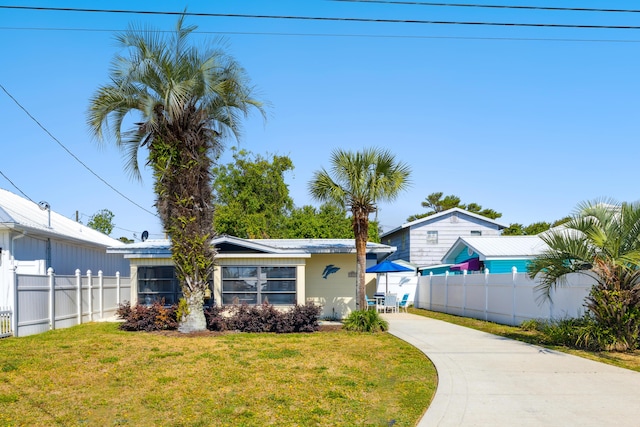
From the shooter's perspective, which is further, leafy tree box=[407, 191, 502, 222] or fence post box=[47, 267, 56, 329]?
leafy tree box=[407, 191, 502, 222]

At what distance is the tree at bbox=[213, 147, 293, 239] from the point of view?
45625 mm

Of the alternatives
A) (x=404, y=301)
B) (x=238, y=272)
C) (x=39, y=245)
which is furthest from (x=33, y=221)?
(x=404, y=301)

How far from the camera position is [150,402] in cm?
788

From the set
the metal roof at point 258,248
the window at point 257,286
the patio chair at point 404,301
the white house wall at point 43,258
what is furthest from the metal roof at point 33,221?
the patio chair at point 404,301

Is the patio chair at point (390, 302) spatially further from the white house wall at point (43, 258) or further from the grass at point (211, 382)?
the white house wall at point (43, 258)

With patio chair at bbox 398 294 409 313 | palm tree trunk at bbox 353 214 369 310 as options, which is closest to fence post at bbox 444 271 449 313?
patio chair at bbox 398 294 409 313

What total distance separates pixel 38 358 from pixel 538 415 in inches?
344

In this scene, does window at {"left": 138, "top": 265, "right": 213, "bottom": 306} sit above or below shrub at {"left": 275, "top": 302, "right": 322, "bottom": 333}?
above

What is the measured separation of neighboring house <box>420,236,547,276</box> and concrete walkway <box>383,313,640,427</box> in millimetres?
10812

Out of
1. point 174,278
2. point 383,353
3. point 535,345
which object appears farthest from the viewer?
point 174,278

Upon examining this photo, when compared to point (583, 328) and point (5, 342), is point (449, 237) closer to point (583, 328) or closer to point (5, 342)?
point (583, 328)

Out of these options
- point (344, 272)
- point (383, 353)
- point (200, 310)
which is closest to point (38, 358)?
point (200, 310)

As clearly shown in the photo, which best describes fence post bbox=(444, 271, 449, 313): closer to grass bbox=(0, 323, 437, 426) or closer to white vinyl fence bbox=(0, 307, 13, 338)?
grass bbox=(0, 323, 437, 426)

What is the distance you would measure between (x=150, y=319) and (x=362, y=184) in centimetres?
722
